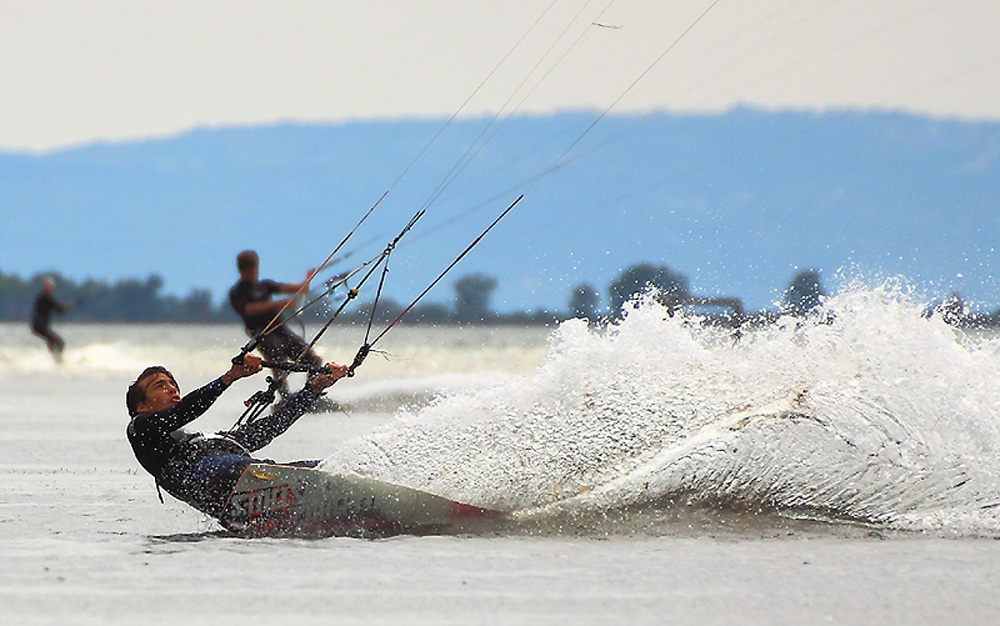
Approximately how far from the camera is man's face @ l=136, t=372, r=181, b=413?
7.49 m

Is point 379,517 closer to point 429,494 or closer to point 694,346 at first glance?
point 429,494

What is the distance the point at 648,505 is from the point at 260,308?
584 cm

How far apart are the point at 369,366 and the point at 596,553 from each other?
30.4 m

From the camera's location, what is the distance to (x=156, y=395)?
7.49 m

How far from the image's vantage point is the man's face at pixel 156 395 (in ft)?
24.6

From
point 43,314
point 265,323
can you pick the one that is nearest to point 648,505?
point 265,323

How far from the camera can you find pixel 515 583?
617cm

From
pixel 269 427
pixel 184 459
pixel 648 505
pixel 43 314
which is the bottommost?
pixel 648 505

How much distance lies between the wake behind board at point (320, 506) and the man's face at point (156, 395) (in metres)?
0.53

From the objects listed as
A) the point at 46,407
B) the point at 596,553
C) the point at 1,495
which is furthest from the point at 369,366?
the point at 596,553

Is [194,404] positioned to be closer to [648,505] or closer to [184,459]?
[184,459]

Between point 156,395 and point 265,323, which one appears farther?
point 265,323

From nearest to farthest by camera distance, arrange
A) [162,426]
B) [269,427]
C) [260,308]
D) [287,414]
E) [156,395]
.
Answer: [162,426] → [156,395] → [287,414] → [269,427] → [260,308]

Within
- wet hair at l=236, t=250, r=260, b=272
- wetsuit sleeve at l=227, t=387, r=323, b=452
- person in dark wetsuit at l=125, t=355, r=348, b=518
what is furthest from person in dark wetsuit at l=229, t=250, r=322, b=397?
person in dark wetsuit at l=125, t=355, r=348, b=518
